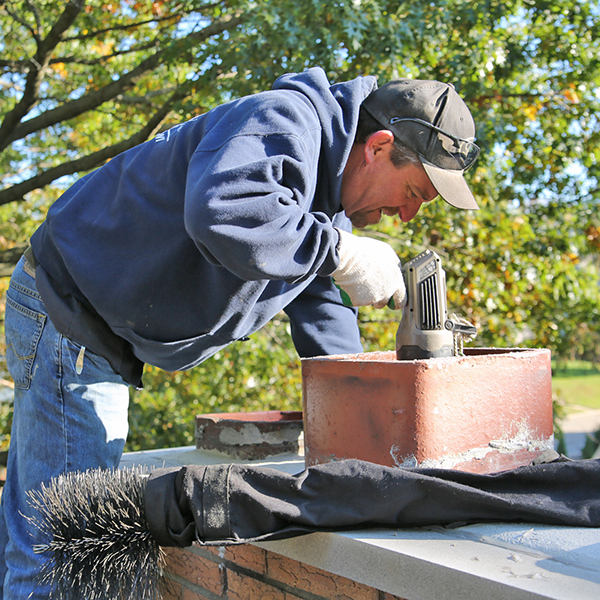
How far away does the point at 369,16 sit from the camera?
11.7ft

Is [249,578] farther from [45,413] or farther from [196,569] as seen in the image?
[45,413]

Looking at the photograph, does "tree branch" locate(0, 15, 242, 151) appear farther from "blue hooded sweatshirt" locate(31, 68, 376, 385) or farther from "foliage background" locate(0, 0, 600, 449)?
"blue hooded sweatshirt" locate(31, 68, 376, 385)

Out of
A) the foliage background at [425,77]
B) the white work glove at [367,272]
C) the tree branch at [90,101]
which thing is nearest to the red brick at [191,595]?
the white work glove at [367,272]

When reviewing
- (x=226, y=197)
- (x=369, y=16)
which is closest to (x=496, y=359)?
(x=226, y=197)

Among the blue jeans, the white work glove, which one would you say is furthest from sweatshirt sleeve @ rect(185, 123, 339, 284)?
the blue jeans

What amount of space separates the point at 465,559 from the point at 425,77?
154 inches

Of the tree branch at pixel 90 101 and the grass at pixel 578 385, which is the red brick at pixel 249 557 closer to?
the tree branch at pixel 90 101

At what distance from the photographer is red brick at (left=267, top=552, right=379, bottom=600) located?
130 cm

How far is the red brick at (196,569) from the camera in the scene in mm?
1694

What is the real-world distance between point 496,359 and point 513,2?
3471 mm

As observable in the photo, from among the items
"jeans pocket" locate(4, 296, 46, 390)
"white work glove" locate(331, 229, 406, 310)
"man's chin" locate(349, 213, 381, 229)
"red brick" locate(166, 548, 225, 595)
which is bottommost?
"red brick" locate(166, 548, 225, 595)

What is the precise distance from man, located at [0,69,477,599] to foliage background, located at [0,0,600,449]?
1.98 m

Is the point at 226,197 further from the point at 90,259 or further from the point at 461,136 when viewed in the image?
the point at 461,136

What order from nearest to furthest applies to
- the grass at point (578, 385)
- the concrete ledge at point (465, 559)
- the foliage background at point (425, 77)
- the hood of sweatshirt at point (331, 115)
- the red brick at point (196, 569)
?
the concrete ledge at point (465, 559) → the hood of sweatshirt at point (331, 115) → the red brick at point (196, 569) → the foliage background at point (425, 77) → the grass at point (578, 385)
